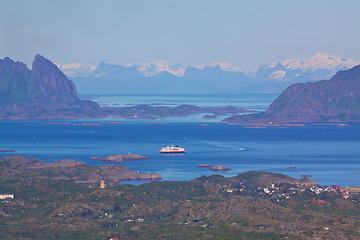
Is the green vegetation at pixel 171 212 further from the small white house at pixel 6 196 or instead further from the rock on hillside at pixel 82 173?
the rock on hillside at pixel 82 173

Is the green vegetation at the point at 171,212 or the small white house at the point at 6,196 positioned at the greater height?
the small white house at the point at 6,196

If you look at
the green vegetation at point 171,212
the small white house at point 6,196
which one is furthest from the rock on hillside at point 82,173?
the small white house at point 6,196

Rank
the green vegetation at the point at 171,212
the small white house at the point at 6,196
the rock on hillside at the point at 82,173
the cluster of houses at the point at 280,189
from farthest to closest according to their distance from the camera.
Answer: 1. the rock on hillside at the point at 82,173
2. the cluster of houses at the point at 280,189
3. the small white house at the point at 6,196
4. the green vegetation at the point at 171,212

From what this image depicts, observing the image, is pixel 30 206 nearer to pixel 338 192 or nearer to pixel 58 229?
pixel 58 229

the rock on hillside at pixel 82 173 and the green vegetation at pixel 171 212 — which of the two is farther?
the rock on hillside at pixel 82 173

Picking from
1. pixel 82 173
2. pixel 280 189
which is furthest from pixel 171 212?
pixel 82 173

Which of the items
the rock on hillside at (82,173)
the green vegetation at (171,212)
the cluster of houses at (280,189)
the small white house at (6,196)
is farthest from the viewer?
the rock on hillside at (82,173)

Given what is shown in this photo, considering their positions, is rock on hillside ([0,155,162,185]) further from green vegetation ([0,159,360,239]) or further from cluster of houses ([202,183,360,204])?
cluster of houses ([202,183,360,204])

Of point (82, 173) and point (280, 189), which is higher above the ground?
point (82, 173)

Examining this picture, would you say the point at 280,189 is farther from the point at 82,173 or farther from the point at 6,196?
the point at 6,196

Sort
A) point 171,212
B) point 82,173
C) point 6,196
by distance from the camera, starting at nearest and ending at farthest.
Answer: point 171,212 < point 6,196 < point 82,173

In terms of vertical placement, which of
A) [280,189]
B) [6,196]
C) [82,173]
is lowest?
[280,189]

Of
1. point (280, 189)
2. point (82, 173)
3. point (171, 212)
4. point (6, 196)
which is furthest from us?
point (82, 173)
